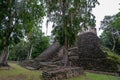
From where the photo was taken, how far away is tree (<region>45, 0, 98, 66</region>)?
1767 cm

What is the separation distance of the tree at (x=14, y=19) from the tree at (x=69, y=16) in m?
1.85

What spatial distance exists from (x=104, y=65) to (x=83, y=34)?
25.2 ft

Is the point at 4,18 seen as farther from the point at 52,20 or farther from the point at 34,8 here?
the point at 52,20

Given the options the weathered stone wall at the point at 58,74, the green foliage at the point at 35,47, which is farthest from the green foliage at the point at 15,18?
the green foliage at the point at 35,47

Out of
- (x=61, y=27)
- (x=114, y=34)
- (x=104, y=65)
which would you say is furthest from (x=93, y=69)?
(x=114, y=34)

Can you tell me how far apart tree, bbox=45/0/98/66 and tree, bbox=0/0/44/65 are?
1.85 metres

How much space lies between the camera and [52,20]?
18.6 meters

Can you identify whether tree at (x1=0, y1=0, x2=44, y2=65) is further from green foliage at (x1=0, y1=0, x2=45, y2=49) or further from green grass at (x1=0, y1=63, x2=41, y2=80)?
green grass at (x1=0, y1=63, x2=41, y2=80)

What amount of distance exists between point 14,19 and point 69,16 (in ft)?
19.2

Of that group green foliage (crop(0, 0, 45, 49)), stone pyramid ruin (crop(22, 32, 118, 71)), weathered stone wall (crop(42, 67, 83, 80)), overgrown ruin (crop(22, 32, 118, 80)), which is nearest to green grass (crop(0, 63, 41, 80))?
weathered stone wall (crop(42, 67, 83, 80))

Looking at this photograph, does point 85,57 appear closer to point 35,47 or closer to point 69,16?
point 69,16

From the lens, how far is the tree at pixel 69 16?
17.7m

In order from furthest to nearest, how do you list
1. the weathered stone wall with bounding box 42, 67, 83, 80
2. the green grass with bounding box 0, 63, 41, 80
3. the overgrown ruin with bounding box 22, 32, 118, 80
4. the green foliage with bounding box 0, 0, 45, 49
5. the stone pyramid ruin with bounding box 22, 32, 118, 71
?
1. the stone pyramid ruin with bounding box 22, 32, 118, 71
2. the overgrown ruin with bounding box 22, 32, 118, 80
3. the green foliage with bounding box 0, 0, 45, 49
4. the green grass with bounding box 0, 63, 41, 80
5. the weathered stone wall with bounding box 42, 67, 83, 80

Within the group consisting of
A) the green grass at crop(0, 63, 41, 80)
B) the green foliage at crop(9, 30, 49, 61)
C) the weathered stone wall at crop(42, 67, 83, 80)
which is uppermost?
the green foliage at crop(9, 30, 49, 61)
